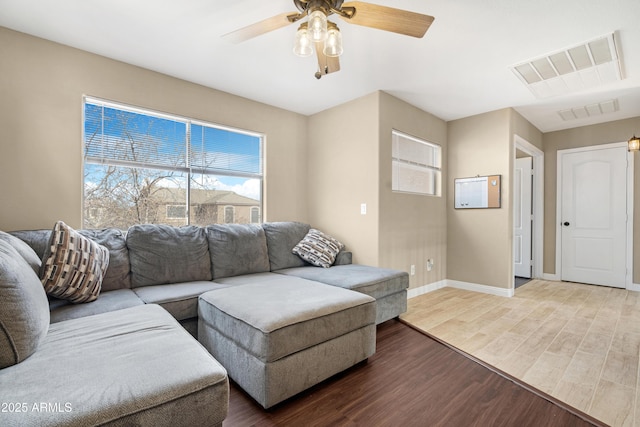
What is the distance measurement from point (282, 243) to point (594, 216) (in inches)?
188

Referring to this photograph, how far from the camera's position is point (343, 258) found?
3.42m

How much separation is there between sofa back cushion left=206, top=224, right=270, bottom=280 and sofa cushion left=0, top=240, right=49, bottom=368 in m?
1.56

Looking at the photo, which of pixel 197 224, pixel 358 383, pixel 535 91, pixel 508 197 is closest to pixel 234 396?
pixel 358 383

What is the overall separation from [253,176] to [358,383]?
2.60m

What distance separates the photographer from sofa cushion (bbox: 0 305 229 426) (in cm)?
88

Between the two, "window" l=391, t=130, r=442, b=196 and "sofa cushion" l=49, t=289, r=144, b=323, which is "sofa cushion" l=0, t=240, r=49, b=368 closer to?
"sofa cushion" l=49, t=289, r=144, b=323

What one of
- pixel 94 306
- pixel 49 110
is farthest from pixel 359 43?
pixel 94 306

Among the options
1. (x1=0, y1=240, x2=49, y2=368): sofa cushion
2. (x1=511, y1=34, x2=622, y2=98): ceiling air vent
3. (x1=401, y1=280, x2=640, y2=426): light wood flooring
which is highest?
(x1=511, y1=34, x2=622, y2=98): ceiling air vent

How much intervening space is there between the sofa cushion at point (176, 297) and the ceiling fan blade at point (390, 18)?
82.7 inches

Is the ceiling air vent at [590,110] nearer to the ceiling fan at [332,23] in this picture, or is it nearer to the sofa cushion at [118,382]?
the ceiling fan at [332,23]

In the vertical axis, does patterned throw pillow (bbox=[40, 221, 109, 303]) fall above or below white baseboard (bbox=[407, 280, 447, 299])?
above

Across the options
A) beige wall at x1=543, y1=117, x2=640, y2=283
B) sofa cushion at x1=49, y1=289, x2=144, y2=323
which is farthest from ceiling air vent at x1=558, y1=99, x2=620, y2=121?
sofa cushion at x1=49, y1=289, x2=144, y2=323

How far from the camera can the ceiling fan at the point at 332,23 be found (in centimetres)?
156

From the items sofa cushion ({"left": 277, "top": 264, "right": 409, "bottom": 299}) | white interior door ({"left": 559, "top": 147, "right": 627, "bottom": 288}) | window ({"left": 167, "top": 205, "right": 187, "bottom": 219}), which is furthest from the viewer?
white interior door ({"left": 559, "top": 147, "right": 627, "bottom": 288})
